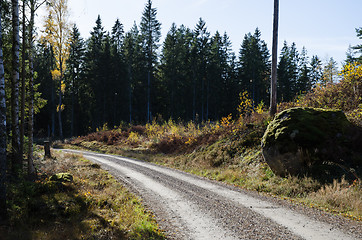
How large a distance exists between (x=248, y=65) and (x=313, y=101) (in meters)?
39.0

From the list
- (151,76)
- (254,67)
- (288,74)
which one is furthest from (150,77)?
A: (288,74)

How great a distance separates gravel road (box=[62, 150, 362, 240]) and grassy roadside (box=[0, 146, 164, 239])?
1.89 feet

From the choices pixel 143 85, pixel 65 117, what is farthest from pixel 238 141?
pixel 65 117

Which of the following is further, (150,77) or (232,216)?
(150,77)

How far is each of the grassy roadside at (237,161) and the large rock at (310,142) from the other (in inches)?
27.9

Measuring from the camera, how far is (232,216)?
6160 mm

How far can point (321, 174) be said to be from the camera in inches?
320

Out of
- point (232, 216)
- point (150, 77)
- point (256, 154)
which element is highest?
point (150, 77)

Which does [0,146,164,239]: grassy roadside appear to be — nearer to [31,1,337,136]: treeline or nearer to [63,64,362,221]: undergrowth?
[63,64,362,221]: undergrowth

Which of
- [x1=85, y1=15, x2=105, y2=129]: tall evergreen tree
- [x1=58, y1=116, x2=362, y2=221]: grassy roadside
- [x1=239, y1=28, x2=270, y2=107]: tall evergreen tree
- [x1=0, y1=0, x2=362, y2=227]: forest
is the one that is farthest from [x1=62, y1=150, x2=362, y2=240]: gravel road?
[x1=239, y1=28, x2=270, y2=107]: tall evergreen tree

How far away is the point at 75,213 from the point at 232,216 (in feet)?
15.3

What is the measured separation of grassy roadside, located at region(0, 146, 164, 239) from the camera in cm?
534

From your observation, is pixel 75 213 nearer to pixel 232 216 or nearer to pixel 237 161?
pixel 232 216

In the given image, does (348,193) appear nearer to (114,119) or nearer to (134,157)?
(134,157)
